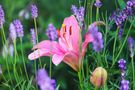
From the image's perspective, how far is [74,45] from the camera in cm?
103

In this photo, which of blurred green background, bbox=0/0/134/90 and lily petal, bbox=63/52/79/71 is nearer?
lily petal, bbox=63/52/79/71

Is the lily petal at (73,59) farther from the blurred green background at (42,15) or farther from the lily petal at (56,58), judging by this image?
the blurred green background at (42,15)

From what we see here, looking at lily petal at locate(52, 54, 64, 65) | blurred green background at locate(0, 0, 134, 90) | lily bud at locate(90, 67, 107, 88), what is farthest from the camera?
blurred green background at locate(0, 0, 134, 90)

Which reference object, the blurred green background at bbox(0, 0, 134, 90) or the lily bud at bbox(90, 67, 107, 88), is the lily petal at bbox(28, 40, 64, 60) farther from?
the blurred green background at bbox(0, 0, 134, 90)

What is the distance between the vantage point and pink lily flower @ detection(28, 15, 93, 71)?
3.22 ft

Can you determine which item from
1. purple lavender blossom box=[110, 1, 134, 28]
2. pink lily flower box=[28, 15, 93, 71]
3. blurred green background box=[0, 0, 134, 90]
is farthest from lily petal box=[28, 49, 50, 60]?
blurred green background box=[0, 0, 134, 90]

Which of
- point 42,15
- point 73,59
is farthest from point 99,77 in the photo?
point 42,15

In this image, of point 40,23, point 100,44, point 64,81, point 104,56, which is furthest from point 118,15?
point 40,23

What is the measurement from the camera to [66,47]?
1.05 metres

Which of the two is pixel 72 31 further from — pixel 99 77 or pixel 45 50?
pixel 99 77

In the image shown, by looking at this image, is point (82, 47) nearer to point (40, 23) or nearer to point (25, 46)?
point (25, 46)

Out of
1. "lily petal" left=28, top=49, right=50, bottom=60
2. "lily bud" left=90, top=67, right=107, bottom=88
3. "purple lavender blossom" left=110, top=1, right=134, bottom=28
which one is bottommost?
"lily bud" left=90, top=67, right=107, bottom=88

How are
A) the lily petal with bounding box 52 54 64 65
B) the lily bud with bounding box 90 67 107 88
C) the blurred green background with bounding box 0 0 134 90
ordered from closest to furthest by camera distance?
the lily bud with bounding box 90 67 107 88 → the lily petal with bounding box 52 54 64 65 → the blurred green background with bounding box 0 0 134 90

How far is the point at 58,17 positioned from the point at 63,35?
88cm
